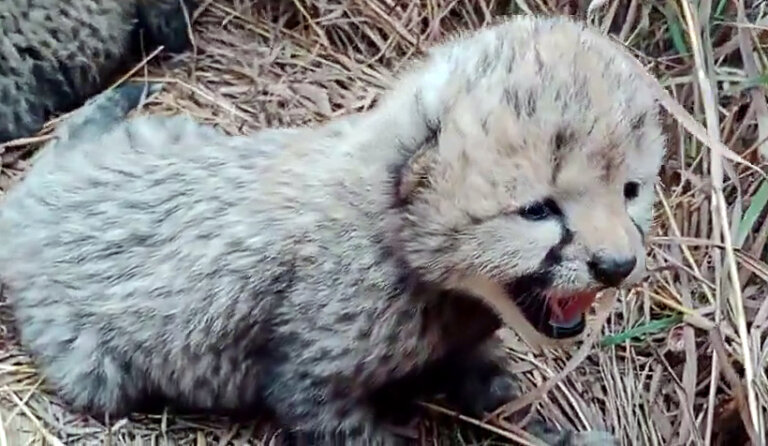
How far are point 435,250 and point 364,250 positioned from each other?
166mm

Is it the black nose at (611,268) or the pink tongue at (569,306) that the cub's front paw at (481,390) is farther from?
the black nose at (611,268)

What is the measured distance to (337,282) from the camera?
6.89 feet

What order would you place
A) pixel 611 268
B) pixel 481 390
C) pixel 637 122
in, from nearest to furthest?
pixel 611 268 < pixel 637 122 < pixel 481 390

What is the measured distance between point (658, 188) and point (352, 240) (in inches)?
34.8

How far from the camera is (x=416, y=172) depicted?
1.93 metres

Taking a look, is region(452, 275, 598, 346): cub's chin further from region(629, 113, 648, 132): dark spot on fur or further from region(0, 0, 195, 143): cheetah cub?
region(0, 0, 195, 143): cheetah cub

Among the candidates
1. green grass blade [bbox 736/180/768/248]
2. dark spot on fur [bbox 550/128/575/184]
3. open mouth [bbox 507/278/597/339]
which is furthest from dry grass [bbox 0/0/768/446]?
dark spot on fur [bbox 550/128/575/184]

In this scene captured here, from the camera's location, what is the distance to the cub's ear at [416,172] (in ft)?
6.29

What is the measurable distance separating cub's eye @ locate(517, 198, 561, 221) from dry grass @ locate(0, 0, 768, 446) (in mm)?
490

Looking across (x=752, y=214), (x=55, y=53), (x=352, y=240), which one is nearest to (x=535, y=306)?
(x=352, y=240)

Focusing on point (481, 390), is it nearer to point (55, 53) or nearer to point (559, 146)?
point (559, 146)

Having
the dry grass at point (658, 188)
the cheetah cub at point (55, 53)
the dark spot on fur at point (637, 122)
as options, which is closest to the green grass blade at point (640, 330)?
the dry grass at point (658, 188)

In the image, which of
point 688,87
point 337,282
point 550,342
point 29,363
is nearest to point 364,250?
point 337,282

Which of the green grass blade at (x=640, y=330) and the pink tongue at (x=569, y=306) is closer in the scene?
the pink tongue at (x=569, y=306)
